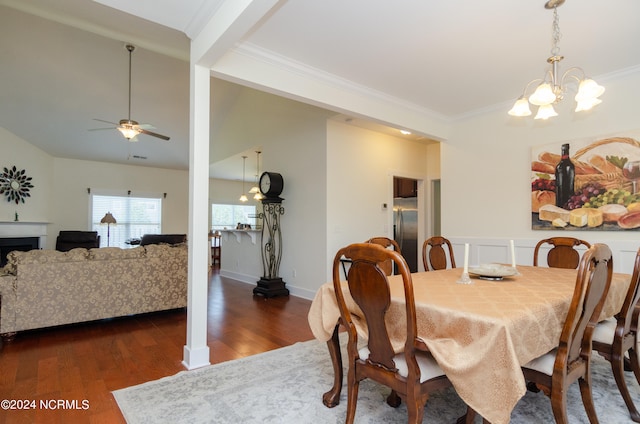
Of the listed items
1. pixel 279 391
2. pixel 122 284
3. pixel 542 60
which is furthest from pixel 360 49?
pixel 122 284

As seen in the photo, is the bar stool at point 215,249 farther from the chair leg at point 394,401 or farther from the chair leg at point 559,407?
the chair leg at point 559,407

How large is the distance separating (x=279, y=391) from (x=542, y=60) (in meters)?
3.60

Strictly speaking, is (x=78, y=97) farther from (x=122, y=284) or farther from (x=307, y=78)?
(x=307, y=78)

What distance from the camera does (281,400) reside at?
206cm

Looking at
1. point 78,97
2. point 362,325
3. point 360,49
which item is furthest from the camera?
point 78,97

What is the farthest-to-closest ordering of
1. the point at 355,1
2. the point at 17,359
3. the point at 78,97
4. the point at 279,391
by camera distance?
1. the point at 78,97
2. the point at 17,359
3. the point at 355,1
4. the point at 279,391

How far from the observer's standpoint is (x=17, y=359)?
8.84 ft

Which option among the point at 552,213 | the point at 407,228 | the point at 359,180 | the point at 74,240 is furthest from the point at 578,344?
the point at 74,240

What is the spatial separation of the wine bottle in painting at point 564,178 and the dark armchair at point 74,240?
8.67 m

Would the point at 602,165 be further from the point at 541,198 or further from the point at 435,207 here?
the point at 435,207

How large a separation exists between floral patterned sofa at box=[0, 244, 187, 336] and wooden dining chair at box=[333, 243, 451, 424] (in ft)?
10.1

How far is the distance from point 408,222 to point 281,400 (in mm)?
4904

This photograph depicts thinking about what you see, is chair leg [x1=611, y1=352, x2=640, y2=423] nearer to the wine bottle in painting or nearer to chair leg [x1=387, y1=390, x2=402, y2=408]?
chair leg [x1=387, y1=390, x2=402, y2=408]

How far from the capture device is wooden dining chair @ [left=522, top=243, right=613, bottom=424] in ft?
4.59
